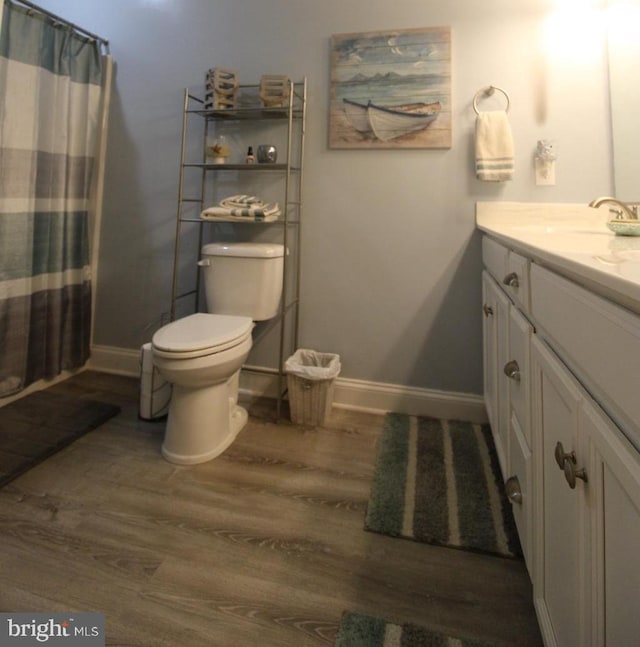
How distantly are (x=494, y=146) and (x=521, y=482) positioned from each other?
55.7 inches

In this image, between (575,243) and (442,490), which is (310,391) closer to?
(442,490)

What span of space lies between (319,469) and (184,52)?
7.25 feet

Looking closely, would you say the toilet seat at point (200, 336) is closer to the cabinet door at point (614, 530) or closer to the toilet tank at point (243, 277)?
the toilet tank at point (243, 277)

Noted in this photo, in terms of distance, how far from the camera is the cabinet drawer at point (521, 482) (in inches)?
36.8

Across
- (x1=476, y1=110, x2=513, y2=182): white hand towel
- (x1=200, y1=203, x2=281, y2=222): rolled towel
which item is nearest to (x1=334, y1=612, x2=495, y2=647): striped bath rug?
(x1=200, y1=203, x2=281, y2=222): rolled towel

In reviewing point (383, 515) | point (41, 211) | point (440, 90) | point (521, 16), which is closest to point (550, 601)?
point (383, 515)

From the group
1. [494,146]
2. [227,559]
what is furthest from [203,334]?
[494,146]

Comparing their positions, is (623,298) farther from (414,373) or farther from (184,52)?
(184,52)

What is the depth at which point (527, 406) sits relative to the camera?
941mm

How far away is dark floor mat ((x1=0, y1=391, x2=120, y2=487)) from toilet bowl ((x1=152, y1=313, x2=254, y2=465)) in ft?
1.47

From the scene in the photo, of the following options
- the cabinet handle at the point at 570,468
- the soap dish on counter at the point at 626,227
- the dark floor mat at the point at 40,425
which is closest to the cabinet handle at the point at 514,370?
the cabinet handle at the point at 570,468

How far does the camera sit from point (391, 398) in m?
2.05

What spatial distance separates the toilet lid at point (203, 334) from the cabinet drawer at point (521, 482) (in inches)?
40.1

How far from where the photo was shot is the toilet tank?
189cm
